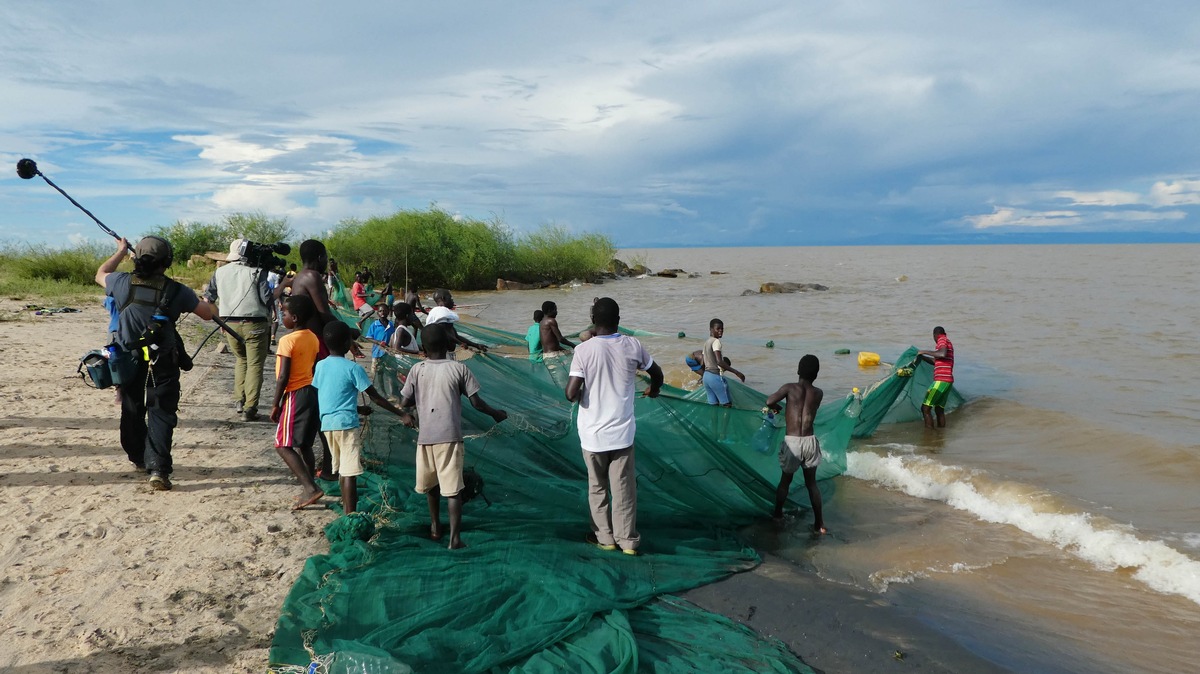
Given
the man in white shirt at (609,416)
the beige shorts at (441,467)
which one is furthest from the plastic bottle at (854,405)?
the beige shorts at (441,467)

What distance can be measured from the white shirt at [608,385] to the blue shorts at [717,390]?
4.22m

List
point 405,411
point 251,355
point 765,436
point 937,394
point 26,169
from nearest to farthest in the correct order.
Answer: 1. point 405,411
2. point 26,169
3. point 765,436
4. point 251,355
5. point 937,394

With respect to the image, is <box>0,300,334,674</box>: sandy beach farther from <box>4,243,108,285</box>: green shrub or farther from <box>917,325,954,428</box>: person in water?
<box>4,243,108,285</box>: green shrub

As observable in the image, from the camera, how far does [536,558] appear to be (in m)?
4.21

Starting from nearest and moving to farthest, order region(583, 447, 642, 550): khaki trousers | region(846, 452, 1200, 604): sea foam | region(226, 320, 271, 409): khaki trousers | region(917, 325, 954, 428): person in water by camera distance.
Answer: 1. region(583, 447, 642, 550): khaki trousers
2. region(846, 452, 1200, 604): sea foam
3. region(226, 320, 271, 409): khaki trousers
4. region(917, 325, 954, 428): person in water

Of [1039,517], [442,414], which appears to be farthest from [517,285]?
[442,414]

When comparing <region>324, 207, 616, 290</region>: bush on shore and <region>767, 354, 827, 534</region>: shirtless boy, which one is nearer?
<region>767, 354, 827, 534</region>: shirtless boy

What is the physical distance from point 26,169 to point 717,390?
21.3ft

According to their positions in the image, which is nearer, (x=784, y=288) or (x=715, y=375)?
(x=715, y=375)

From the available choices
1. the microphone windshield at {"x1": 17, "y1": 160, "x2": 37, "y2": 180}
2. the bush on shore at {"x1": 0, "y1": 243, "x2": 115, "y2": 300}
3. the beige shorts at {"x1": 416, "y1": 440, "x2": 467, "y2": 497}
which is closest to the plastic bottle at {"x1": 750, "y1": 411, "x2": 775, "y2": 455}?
the beige shorts at {"x1": 416, "y1": 440, "x2": 467, "y2": 497}

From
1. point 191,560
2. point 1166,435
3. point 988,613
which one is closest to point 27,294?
point 191,560

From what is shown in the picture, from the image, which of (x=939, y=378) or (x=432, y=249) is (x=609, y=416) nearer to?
(x=939, y=378)

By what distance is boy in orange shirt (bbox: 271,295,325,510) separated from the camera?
4.95m

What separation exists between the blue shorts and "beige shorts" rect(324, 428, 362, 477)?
471cm
